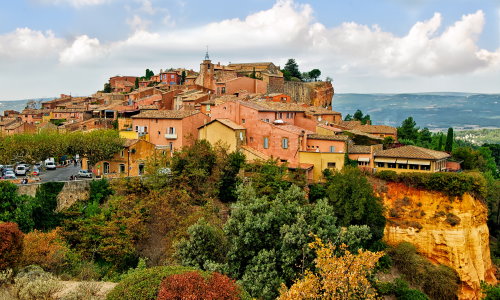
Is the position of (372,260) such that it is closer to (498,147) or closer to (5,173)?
(5,173)

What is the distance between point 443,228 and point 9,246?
2804cm

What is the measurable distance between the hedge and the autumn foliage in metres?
24.6

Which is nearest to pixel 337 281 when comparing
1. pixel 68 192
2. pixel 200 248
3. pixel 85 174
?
pixel 200 248

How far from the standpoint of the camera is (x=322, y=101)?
219ft

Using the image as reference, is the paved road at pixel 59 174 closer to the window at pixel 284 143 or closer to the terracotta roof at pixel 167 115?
the terracotta roof at pixel 167 115

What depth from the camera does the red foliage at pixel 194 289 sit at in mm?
11864

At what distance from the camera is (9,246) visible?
16953 millimetres

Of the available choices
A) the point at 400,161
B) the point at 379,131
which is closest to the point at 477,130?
the point at 379,131

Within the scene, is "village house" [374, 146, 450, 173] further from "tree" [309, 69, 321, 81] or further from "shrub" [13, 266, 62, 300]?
"tree" [309, 69, 321, 81]

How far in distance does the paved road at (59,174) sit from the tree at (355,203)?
20.8 metres

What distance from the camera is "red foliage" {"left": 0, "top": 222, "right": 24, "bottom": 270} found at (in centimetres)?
1677

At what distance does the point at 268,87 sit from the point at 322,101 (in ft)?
35.2

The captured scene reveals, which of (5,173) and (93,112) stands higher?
(93,112)

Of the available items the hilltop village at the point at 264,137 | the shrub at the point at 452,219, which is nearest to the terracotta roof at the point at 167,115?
the hilltop village at the point at 264,137
